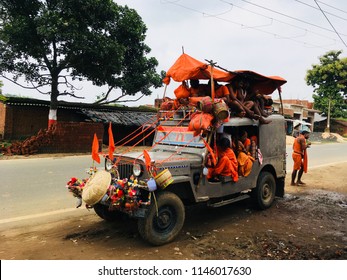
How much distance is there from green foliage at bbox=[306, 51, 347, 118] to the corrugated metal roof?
29345 mm

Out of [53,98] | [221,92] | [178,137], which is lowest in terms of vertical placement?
[178,137]

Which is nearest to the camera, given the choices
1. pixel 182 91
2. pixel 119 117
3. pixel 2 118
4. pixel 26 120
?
pixel 182 91

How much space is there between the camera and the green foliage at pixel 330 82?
41.1m

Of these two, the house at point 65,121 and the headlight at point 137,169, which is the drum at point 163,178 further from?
the house at point 65,121

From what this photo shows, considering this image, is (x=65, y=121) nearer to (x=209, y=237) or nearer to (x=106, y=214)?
(x=106, y=214)

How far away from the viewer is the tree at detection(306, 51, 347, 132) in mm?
41131

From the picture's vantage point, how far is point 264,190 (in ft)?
22.8

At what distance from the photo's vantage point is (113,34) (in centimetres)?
1689

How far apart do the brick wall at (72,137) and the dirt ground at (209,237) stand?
11.1 m

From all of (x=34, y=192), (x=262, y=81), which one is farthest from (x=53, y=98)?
(x=262, y=81)

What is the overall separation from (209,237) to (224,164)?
1.29 m

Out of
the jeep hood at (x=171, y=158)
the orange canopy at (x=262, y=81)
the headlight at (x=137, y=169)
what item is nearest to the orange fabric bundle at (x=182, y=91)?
the orange canopy at (x=262, y=81)

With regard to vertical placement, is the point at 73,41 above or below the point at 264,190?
above
